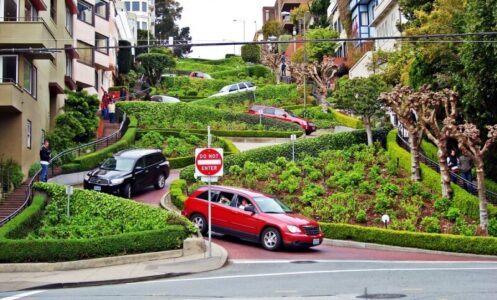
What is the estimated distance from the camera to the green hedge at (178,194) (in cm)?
2572

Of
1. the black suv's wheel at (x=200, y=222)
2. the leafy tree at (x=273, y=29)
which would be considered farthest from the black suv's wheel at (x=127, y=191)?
the leafy tree at (x=273, y=29)

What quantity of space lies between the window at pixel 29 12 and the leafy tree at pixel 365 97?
1542 centimetres

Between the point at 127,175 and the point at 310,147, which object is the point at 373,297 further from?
the point at 310,147

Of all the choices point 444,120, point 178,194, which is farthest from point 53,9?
point 444,120

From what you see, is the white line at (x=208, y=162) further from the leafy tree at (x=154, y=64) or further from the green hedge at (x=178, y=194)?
the leafy tree at (x=154, y=64)

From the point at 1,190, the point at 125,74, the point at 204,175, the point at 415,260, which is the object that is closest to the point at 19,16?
the point at 1,190

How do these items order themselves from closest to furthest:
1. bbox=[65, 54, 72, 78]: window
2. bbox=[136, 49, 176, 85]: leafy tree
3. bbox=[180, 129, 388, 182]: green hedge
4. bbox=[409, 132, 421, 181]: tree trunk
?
bbox=[409, 132, 421, 181]: tree trunk < bbox=[180, 129, 388, 182]: green hedge < bbox=[65, 54, 72, 78]: window < bbox=[136, 49, 176, 85]: leafy tree

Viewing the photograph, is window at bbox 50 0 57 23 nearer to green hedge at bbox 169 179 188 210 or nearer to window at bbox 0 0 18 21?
window at bbox 0 0 18 21

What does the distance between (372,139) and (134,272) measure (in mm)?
21298

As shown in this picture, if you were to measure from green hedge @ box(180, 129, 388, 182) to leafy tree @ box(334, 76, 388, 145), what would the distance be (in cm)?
81

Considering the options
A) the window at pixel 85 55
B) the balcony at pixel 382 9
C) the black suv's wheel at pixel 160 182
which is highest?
the balcony at pixel 382 9

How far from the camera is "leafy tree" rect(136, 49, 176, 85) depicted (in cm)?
7925

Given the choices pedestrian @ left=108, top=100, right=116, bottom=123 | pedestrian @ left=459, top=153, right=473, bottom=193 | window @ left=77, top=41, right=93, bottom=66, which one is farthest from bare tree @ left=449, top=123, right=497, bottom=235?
window @ left=77, top=41, right=93, bottom=66

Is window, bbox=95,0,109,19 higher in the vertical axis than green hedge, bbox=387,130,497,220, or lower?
higher
